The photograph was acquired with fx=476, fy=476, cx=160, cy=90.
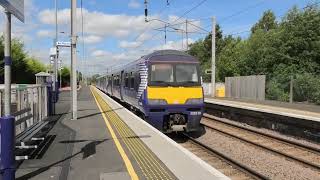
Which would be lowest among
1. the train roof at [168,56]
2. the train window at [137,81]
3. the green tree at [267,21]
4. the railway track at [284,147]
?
the railway track at [284,147]

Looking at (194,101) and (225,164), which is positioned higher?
(194,101)

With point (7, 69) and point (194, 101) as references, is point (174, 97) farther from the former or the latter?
point (7, 69)

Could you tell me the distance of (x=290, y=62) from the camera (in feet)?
148

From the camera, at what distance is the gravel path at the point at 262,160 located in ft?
37.0

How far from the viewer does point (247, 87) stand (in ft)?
136

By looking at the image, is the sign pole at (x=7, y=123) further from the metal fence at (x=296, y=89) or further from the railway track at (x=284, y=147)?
the metal fence at (x=296, y=89)

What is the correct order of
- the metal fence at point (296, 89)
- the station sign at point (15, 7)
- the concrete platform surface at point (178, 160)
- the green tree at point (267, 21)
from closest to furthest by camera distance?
the station sign at point (15, 7)
the concrete platform surface at point (178, 160)
the metal fence at point (296, 89)
the green tree at point (267, 21)

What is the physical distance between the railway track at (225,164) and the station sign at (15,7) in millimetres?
6184

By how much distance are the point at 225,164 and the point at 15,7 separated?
766 centimetres

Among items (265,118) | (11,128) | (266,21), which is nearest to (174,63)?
(265,118)

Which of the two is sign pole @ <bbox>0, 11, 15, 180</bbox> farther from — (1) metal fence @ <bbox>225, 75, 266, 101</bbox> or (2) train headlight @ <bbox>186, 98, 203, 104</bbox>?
(1) metal fence @ <bbox>225, 75, 266, 101</bbox>

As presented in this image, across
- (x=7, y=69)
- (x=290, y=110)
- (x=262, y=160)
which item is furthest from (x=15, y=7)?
(x=290, y=110)

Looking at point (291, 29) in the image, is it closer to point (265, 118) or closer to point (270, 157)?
point (265, 118)

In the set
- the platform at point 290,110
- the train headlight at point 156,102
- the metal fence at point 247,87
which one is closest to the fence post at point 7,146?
the train headlight at point 156,102
